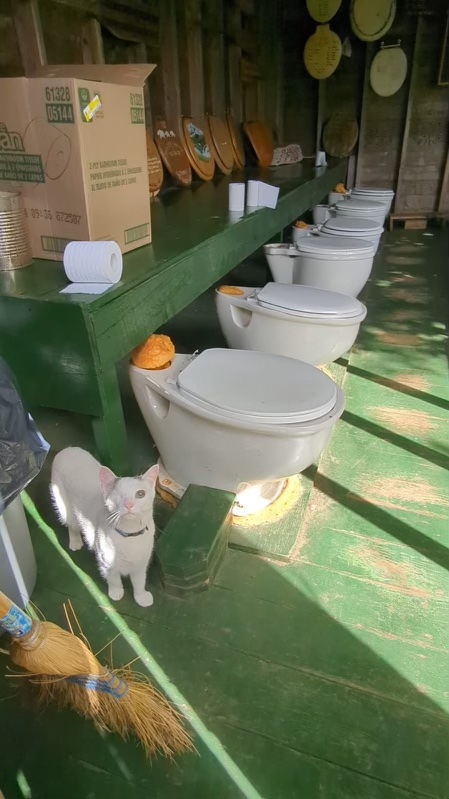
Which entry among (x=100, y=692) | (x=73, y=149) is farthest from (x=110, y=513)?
(x=73, y=149)

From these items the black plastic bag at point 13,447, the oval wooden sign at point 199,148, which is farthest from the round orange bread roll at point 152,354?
the oval wooden sign at point 199,148

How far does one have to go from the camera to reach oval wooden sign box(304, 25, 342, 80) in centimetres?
511

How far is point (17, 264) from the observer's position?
4.49 ft

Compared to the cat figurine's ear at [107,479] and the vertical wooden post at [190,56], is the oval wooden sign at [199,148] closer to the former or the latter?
the vertical wooden post at [190,56]

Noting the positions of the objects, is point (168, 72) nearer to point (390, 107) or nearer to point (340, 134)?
point (340, 134)

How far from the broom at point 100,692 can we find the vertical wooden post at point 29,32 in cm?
211

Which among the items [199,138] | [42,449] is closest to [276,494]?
[42,449]

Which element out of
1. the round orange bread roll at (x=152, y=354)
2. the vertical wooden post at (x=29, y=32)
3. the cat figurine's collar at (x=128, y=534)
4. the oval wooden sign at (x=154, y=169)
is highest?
the vertical wooden post at (x=29, y=32)

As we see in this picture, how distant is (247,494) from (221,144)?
3130 millimetres

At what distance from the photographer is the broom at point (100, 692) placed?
1.00 meters

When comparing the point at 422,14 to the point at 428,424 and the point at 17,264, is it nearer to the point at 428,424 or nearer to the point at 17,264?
the point at 428,424

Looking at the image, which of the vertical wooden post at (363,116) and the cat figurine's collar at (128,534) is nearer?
the cat figurine's collar at (128,534)

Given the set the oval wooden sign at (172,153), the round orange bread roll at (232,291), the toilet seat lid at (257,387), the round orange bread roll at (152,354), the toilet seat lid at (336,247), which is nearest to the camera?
the toilet seat lid at (257,387)

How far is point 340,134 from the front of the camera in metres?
5.61
